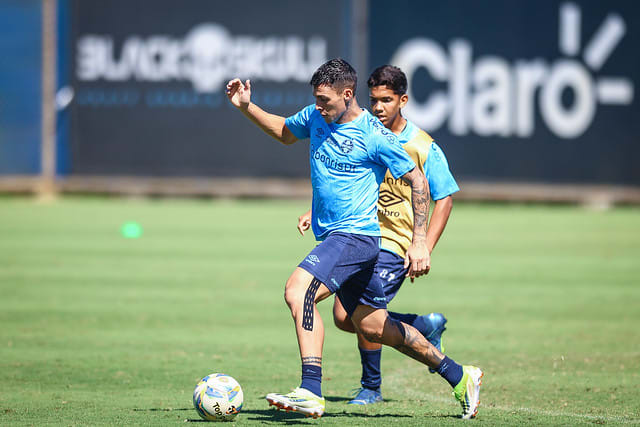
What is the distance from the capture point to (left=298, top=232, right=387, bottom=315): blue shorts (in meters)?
6.15

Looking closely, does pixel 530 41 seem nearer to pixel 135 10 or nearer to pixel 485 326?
pixel 135 10

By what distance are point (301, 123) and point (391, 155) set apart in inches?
28.1

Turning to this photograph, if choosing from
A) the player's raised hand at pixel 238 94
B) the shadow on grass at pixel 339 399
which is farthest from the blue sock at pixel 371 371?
the player's raised hand at pixel 238 94

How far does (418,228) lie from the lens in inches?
251

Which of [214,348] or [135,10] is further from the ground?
[135,10]

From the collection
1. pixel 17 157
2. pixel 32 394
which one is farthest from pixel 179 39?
pixel 32 394

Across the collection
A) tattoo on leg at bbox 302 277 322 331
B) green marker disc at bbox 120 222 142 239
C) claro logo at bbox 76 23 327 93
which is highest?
claro logo at bbox 76 23 327 93

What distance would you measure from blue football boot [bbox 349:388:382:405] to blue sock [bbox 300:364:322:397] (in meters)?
1.08

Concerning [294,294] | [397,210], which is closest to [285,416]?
[294,294]

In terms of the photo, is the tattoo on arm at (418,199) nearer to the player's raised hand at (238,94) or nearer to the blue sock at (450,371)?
the blue sock at (450,371)

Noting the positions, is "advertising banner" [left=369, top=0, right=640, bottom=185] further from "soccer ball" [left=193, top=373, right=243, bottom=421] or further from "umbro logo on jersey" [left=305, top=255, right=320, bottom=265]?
"soccer ball" [left=193, top=373, right=243, bottom=421]

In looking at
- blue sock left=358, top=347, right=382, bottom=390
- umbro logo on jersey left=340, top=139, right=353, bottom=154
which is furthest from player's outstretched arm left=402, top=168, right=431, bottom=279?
blue sock left=358, top=347, right=382, bottom=390

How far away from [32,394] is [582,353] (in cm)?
459

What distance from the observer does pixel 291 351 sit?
8.84 m
